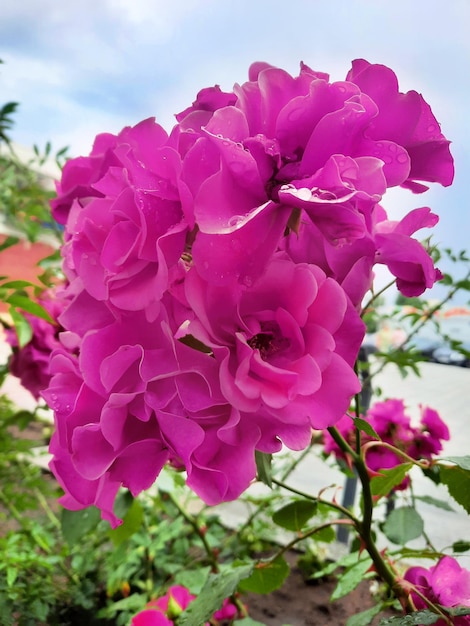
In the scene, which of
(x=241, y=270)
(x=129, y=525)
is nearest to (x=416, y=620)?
(x=241, y=270)

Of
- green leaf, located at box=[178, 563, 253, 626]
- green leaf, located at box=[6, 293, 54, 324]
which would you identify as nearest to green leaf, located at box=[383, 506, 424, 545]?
green leaf, located at box=[178, 563, 253, 626]

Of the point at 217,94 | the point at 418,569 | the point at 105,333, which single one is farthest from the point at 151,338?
the point at 418,569

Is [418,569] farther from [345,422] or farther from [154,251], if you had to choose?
[154,251]

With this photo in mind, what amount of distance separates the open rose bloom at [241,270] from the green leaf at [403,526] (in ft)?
1.15

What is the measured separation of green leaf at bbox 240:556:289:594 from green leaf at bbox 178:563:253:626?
17 mm

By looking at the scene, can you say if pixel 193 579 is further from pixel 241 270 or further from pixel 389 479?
pixel 241 270

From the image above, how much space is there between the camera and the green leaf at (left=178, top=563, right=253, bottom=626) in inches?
14.6

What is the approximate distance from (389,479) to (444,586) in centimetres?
7

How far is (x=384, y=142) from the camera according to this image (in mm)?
233

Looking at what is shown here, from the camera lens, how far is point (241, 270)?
220mm

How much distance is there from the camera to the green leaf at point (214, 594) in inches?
14.6

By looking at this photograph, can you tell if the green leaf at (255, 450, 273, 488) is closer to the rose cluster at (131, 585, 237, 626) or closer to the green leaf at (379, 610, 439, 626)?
the green leaf at (379, 610, 439, 626)

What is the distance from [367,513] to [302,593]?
Result: 0.62 metres

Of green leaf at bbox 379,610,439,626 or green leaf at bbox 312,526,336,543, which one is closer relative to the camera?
green leaf at bbox 379,610,439,626
